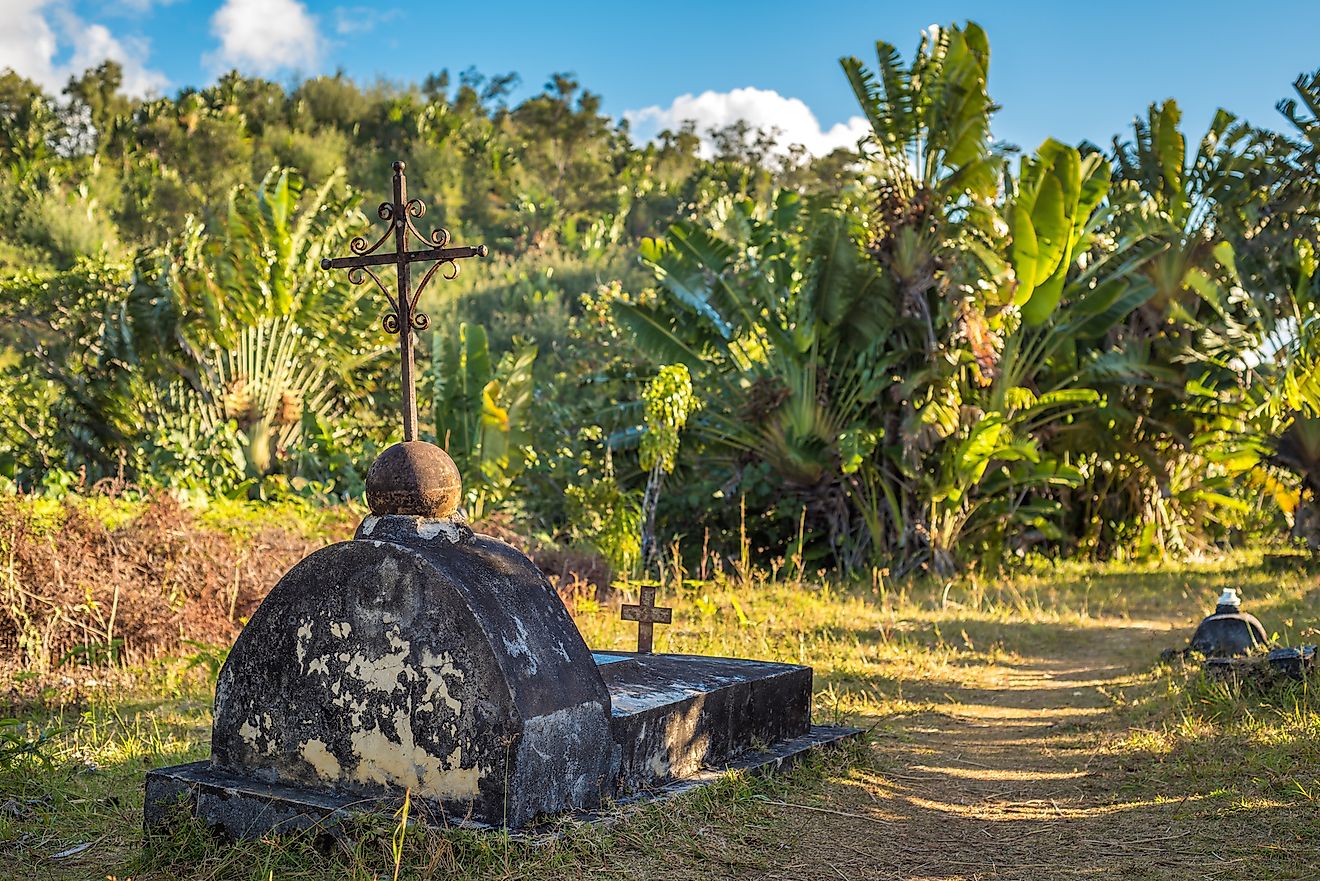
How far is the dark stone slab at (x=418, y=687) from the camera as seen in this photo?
395cm

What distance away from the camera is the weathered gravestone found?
156 inches

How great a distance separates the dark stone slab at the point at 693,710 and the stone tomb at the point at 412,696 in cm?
3

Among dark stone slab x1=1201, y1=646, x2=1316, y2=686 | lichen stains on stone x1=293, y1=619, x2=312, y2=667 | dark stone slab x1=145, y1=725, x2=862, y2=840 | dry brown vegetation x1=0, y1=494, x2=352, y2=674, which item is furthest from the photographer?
dry brown vegetation x1=0, y1=494, x2=352, y2=674

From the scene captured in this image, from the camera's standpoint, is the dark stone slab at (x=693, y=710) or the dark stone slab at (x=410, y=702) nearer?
the dark stone slab at (x=410, y=702)

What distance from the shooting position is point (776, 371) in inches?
506

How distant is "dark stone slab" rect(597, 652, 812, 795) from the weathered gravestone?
0.06 feet

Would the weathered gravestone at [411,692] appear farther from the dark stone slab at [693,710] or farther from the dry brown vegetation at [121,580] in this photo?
the dry brown vegetation at [121,580]

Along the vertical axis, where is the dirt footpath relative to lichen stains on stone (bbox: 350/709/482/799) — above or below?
below

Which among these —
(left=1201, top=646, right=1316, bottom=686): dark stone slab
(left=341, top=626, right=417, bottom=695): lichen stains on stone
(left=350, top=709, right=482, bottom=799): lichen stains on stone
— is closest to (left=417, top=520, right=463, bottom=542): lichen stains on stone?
(left=341, top=626, right=417, bottom=695): lichen stains on stone

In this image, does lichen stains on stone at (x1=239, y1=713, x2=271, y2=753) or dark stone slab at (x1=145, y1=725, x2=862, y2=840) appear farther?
lichen stains on stone at (x1=239, y1=713, x2=271, y2=753)

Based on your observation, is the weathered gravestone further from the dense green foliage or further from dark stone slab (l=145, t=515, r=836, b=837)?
the dense green foliage

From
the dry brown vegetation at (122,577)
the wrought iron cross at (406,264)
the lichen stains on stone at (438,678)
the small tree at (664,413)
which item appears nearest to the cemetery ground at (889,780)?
the dry brown vegetation at (122,577)

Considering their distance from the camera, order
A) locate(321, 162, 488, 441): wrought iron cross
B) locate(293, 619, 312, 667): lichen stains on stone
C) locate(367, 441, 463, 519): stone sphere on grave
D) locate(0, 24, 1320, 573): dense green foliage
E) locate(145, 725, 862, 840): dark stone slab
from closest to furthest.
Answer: locate(145, 725, 862, 840): dark stone slab → locate(293, 619, 312, 667): lichen stains on stone → locate(367, 441, 463, 519): stone sphere on grave → locate(321, 162, 488, 441): wrought iron cross → locate(0, 24, 1320, 573): dense green foliage

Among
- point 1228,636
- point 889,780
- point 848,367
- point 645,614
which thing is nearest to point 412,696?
point 645,614
